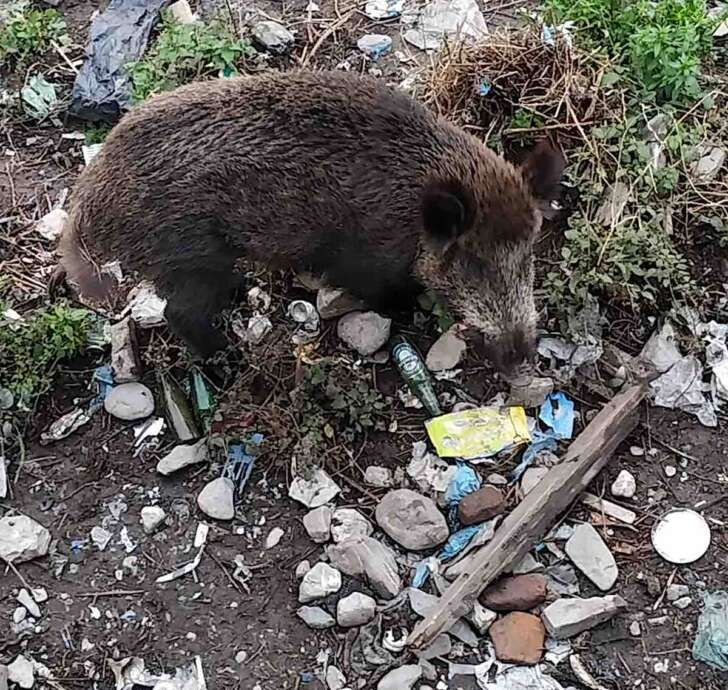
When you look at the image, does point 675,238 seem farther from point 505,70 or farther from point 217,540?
point 217,540

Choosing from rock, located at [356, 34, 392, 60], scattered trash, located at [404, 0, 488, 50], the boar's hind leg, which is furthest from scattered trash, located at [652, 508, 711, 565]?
rock, located at [356, 34, 392, 60]

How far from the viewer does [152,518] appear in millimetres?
4152

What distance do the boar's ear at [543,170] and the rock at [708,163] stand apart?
0.74 m

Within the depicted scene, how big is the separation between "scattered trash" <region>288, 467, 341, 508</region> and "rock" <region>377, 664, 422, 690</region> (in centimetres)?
70

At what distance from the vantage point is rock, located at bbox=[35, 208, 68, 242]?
516 centimetres

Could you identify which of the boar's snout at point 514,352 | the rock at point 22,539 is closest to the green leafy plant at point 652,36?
the boar's snout at point 514,352

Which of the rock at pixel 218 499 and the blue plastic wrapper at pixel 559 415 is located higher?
the blue plastic wrapper at pixel 559 415

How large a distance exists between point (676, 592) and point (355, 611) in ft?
3.54

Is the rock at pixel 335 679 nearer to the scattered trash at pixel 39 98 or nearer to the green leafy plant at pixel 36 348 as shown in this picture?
the green leafy plant at pixel 36 348

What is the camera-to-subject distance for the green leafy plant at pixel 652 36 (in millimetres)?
4855

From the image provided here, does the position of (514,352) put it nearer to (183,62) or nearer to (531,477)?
(531,477)

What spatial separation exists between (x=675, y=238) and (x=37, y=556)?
2.78 metres

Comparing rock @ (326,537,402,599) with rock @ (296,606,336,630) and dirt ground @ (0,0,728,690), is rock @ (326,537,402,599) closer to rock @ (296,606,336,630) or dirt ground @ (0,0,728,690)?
dirt ground @ (0,0,728,690)

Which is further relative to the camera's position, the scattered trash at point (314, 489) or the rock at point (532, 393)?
the rock at point (532, 393)
